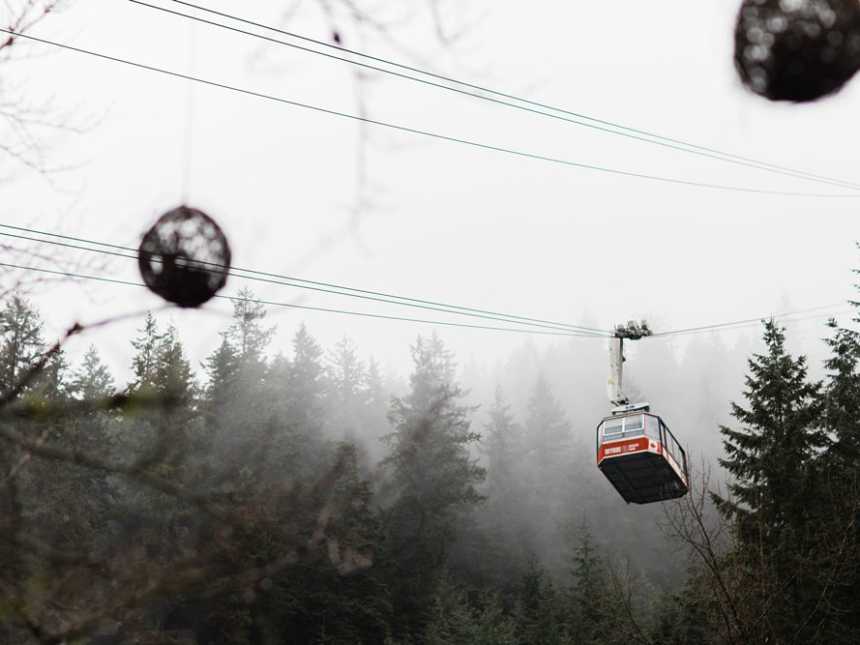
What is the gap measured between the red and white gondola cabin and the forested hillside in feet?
3.22

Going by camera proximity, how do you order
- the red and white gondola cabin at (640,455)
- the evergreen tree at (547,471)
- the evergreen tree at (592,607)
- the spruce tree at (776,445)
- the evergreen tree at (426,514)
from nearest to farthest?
the red and white gondola cabin at (640,455) < the spruce tree at (776,445) < the evergreen tree at (592,607) < the evergreen tree at (426,514) < the evergreen tree at (547,471)

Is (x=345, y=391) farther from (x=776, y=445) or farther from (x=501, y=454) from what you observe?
(x=776, y=445)

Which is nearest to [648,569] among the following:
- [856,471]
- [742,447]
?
[742,447]

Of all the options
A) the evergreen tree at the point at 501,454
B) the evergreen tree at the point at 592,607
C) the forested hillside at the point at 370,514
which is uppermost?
the evergreen tree at the point at 501,454

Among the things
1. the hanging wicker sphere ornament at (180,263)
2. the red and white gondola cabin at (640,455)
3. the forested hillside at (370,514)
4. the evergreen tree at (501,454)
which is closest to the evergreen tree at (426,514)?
the forested hillside at (370,514)

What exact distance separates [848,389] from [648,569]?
1509 inches

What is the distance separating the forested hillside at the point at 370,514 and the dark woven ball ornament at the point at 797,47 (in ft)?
5.00

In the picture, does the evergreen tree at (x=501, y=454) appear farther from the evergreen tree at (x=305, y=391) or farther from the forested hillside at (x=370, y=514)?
the evergreen tree at (x=305, y=391)

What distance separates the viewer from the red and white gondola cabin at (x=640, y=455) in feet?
58.2

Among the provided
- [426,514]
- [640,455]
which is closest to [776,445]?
[640,455]

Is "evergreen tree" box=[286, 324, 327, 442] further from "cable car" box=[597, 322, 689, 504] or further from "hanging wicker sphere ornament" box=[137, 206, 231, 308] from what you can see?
"hanging wicker sphere ornament" box=[137, 206, 231, 308]

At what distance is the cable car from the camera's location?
17.8 metres

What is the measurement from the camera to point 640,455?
17.7 metres

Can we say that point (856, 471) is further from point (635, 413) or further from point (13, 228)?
point (13, 228)
